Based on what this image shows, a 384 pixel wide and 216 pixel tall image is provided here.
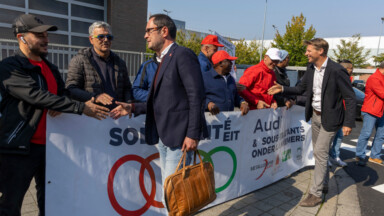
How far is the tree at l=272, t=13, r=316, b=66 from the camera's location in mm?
31656

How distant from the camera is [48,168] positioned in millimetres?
2322

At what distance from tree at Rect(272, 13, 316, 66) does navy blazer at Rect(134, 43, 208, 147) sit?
3179 centimetres

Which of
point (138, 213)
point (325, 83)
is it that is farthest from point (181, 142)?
Answer: point (325, 83)

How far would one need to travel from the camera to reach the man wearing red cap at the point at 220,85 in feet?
11.0

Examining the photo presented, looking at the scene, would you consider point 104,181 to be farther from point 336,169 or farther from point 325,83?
point 336,169

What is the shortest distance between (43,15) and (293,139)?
8306 millimetres

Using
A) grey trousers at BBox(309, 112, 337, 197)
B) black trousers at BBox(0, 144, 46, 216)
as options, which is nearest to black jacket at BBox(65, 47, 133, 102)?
black trousers at BBox(0, 144, 46, 216)

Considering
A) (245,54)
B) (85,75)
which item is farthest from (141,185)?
(245,54)

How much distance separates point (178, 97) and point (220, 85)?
4.34ft

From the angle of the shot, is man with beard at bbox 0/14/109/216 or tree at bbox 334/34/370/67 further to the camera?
tree at bbox 334/34/370/67

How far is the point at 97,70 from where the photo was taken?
2865mm

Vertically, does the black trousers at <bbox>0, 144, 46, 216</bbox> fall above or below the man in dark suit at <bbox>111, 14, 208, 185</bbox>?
below

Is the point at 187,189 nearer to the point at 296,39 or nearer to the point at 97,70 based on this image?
the point at 97,70

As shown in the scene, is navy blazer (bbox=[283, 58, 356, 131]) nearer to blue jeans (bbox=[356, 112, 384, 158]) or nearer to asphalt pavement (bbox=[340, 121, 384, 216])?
asphalt pavement (bbox=[340, 121, 384, 216])
